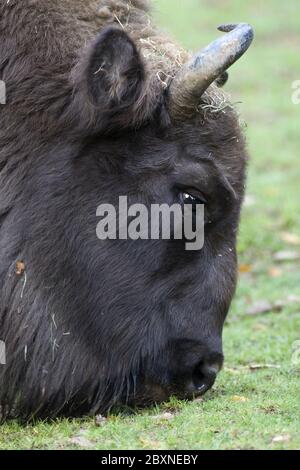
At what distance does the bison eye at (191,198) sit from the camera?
6.01 m

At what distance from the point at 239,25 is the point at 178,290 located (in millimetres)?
1648

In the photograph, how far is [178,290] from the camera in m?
5.98

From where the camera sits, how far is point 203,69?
18.9 feet

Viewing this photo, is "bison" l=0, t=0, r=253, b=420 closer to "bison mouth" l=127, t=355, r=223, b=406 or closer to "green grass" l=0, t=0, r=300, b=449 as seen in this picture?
"bison mouth" l=127, t=355, r=223, b=406

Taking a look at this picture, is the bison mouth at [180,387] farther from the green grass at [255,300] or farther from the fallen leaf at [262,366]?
the fallen leaf at [262,366]

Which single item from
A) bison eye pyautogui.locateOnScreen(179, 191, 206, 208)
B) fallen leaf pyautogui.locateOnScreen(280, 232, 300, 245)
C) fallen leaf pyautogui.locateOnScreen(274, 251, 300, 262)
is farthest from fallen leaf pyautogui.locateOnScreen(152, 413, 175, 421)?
fallen leaf pyautogui.locateOnScreen(280, 232, 300, 245)

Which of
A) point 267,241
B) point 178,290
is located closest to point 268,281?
point 267,241

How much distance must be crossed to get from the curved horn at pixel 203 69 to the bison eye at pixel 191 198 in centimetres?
47

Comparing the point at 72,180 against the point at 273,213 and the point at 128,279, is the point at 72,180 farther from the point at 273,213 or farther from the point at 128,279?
the point at 273,213

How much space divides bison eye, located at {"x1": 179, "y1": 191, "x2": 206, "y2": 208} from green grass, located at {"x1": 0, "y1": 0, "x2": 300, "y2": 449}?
1.21 m

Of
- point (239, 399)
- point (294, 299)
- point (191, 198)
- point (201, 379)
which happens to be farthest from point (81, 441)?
point (294, 299)

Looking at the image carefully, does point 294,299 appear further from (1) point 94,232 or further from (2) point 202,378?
(1) point 94,232

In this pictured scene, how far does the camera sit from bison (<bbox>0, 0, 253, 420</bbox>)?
5848mm

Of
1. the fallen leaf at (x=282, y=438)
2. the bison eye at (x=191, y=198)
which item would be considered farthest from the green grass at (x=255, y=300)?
→ the bison eye at (x=191, y=198)
